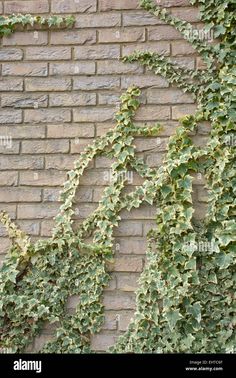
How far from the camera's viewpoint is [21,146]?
2723mm

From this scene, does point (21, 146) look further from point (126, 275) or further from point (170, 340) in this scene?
point (170, 340)

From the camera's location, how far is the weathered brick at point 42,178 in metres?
2.69

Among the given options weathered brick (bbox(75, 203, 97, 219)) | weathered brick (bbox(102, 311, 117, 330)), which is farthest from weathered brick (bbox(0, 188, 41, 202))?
weathered brick (bbox(102, 311, 117, 330))

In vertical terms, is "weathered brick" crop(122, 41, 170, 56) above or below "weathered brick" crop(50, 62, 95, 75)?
above

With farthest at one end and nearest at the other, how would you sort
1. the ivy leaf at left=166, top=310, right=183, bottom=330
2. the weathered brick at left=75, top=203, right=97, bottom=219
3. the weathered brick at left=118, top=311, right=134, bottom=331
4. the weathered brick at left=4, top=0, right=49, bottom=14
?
the weathered brick at left=4, top=0, right=49, bottom=14 < the weathered brick at left=75, top=203, right=97, bottom=219 < the weathered brick at left=118, top=311, right=134, bottom=331 < the ivy leaf at left=166, top=310, right=183, bottom=330

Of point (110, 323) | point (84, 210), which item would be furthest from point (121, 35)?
point (110, 323)

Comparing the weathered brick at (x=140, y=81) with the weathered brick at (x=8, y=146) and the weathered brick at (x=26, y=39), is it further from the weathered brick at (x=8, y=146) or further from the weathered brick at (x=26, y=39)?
the weathered brick at (x=8, y=146)

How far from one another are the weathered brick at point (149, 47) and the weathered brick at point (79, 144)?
1.69 feet

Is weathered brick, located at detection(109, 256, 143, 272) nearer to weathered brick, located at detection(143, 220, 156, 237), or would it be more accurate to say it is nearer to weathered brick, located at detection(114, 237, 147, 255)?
weathered brick, located at detection(114, 237, 147, 255)

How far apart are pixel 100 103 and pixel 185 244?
34.6 inches

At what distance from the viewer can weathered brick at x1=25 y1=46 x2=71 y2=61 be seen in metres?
2.74

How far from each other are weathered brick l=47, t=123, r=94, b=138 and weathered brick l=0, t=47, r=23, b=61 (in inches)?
17.2

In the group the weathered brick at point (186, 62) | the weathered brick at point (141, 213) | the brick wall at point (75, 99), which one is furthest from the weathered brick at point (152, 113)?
the weathered brick at point (141, 213)

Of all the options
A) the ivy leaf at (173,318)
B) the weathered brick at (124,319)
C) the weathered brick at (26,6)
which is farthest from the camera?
the weathered brick at (26,6)
